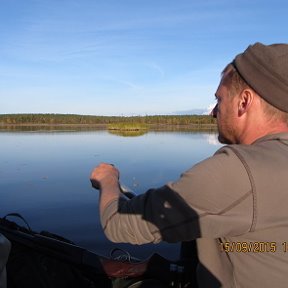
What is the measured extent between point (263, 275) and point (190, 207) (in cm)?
39

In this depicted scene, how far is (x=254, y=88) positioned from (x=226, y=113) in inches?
7.7

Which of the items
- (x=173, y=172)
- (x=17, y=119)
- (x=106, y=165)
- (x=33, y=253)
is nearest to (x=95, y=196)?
(x=173, y=172)

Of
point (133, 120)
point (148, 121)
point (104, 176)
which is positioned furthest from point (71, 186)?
point (133, 120)

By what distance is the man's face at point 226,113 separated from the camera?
1.54 m

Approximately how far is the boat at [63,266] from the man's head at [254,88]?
123 cm

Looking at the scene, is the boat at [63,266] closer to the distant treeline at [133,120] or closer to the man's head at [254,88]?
the man's head at [254,88]

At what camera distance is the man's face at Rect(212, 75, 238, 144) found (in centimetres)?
154

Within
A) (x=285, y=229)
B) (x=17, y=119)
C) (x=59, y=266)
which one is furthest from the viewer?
(x=17, y=119)

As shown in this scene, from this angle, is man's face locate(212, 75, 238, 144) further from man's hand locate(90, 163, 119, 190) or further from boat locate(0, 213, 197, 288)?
boat locate(0, 213, 197, 288)

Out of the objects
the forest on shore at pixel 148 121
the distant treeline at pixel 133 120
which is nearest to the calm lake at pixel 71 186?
the forest on shore at pixel 148 121

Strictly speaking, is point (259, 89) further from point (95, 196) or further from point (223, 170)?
point (95, 196)

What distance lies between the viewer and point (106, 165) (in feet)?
5.67

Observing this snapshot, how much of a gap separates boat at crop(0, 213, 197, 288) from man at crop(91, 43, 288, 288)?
99 centimetres
